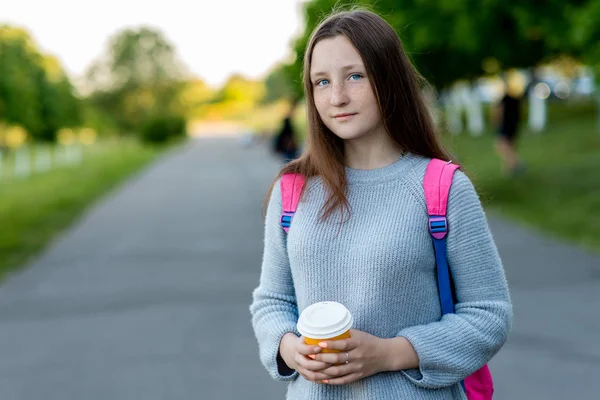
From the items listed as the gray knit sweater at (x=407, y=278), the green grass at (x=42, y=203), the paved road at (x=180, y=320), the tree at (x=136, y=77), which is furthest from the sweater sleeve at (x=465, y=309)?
the tree at (x=136, y=77)

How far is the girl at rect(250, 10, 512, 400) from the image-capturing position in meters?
1.87

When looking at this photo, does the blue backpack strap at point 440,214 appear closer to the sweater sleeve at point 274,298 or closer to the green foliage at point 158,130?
the sweater sleeve at point 274,298

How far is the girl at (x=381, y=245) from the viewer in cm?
187

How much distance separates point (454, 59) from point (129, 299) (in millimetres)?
7786

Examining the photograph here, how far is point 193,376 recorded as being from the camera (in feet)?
17.4

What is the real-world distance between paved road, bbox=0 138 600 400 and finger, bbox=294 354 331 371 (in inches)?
A: 126

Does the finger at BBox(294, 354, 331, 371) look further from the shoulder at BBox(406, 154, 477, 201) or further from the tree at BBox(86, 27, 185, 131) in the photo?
the tree at BBox(86, 27, 185, 131)

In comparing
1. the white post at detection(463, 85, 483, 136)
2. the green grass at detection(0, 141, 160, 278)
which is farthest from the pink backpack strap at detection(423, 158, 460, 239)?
the white post at detection(463, 85, 483, 136)

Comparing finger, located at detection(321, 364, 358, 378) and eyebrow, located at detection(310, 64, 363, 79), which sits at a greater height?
eyebrow, located at detection(310, 64, 363, 79)

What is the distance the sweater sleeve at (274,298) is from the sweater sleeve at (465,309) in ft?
1.03

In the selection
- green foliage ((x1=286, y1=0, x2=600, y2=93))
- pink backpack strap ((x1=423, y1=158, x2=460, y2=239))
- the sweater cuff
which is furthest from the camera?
green foliage ((x1=286, y1=0, x2=600, y2=93))

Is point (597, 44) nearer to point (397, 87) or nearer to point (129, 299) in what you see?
point (129, 299)

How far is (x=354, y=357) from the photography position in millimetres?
1766

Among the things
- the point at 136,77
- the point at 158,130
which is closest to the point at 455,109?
the point at 158,130
